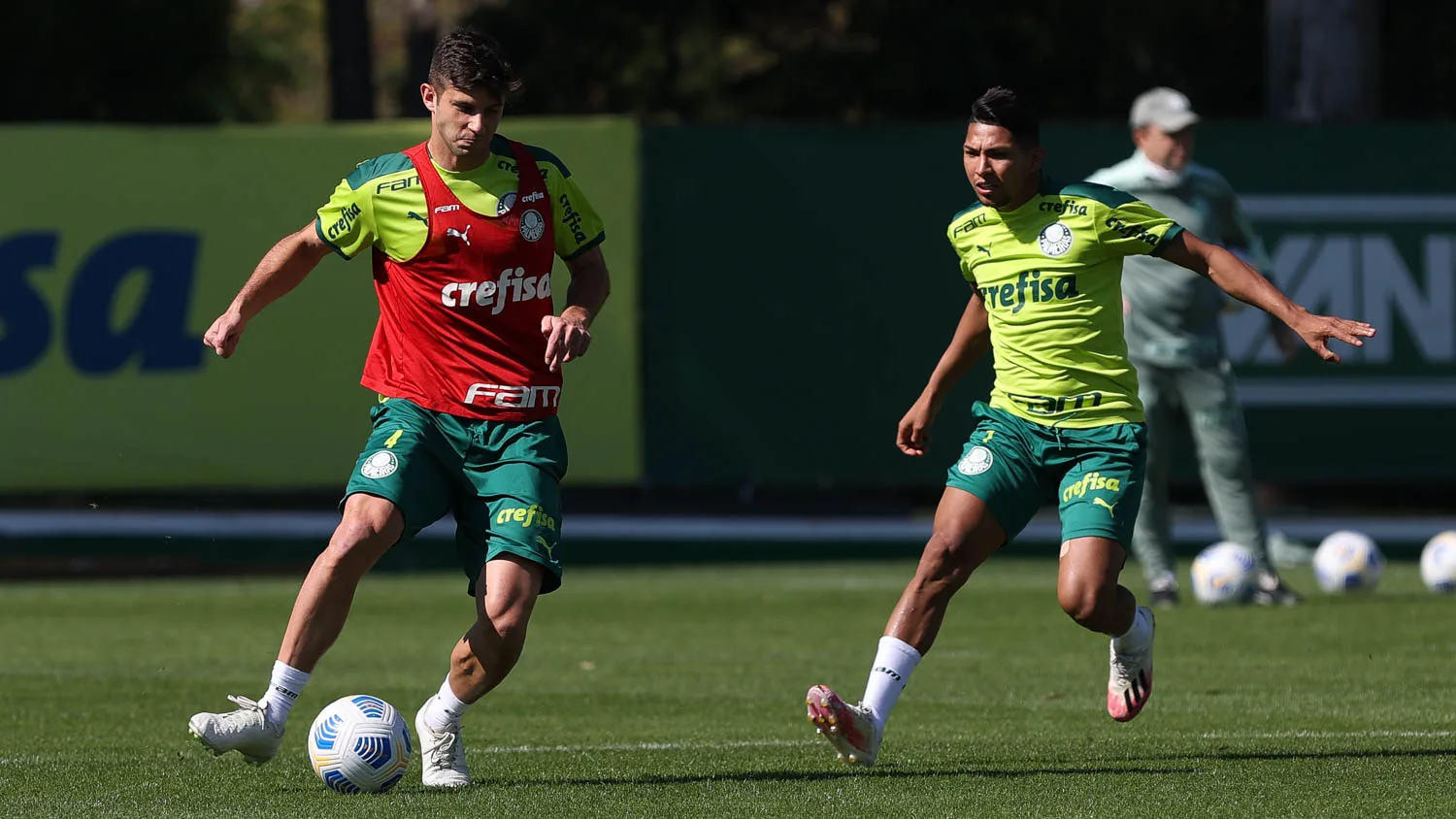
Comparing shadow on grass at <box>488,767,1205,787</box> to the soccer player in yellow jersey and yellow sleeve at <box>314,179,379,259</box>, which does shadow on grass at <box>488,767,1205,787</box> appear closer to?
the soccer player in yellow jersey

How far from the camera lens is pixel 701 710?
9.31 meters

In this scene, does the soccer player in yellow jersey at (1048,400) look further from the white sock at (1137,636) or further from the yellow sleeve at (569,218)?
the yellow sleeve at (569,218)

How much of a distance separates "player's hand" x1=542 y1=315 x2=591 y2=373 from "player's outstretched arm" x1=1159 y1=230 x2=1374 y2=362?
2041 mm

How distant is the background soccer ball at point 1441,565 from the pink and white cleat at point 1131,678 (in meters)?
6.42

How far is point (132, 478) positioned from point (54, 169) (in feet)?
7.36

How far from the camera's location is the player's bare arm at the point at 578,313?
6.90 meters

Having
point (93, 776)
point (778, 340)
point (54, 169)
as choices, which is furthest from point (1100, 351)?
point (54, 169)

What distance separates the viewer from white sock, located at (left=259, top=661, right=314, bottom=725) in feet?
22.7

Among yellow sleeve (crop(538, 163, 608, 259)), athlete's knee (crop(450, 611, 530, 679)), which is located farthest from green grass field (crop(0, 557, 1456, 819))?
yellow sleeve (crop(538, 163, 608, 259))

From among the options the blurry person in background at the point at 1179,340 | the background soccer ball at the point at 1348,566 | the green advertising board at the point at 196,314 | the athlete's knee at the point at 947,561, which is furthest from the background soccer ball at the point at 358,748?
the green advertising board at the point at 196,314

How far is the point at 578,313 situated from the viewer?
707 centimetres

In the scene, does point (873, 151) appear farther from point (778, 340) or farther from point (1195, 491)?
point (1195, 491)

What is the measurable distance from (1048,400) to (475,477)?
196cm

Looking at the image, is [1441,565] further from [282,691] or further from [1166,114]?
[282,691]
